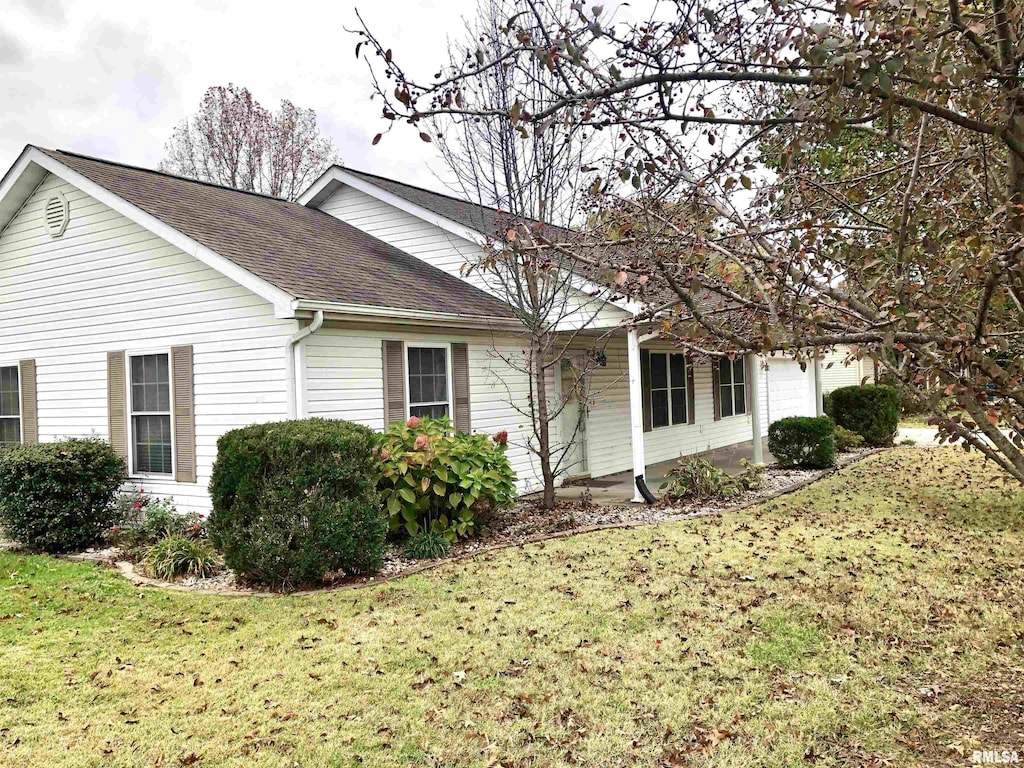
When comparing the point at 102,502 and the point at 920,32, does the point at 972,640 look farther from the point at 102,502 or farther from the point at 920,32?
the point at 102,502

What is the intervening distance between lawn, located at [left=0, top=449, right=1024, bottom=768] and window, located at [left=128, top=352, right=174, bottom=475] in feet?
6.54

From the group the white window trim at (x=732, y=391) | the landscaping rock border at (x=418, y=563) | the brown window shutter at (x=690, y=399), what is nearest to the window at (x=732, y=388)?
the white window trim at (x=732, y=391)

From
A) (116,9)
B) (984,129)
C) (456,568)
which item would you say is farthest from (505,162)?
(116,9)

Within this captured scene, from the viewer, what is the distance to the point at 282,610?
6.14 m

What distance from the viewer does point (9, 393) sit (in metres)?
11.8

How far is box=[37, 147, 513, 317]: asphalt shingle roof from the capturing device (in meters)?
9.09

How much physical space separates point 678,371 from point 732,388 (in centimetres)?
374

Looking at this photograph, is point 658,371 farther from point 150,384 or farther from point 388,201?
point 150,384

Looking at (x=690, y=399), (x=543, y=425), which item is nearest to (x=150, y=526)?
(x=543, y=425)

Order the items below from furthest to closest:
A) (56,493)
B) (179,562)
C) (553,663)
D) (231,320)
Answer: (231,320)
(56,493)
(179,562)
(553,663)

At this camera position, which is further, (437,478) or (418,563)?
(437,478)

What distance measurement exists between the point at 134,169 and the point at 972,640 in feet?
41.7

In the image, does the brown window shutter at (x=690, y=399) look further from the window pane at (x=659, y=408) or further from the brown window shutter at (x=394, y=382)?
the brown window shutter at (x=394, y=382)

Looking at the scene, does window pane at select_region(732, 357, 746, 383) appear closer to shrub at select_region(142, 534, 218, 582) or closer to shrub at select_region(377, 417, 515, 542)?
shrub at select_region(377, 417, 515, 542)
